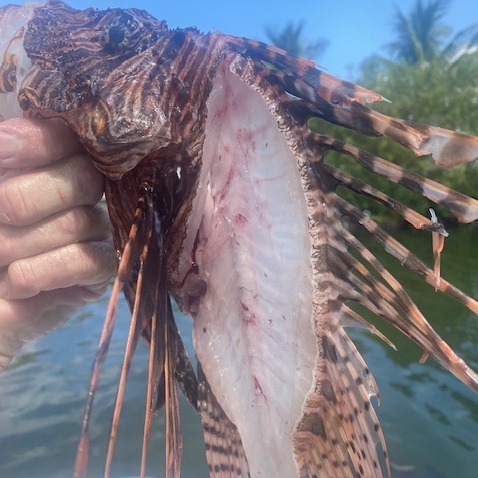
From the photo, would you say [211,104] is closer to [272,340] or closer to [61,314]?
[272,340]

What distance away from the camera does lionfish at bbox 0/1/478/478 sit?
3.43ft

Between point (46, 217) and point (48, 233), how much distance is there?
47mm

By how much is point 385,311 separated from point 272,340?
29 centimetres

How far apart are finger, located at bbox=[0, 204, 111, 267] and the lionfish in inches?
5.8

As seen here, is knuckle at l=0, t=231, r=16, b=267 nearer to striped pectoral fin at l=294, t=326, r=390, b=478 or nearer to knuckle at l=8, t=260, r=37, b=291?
knuckle at l=8, t=260, r=37, b=291

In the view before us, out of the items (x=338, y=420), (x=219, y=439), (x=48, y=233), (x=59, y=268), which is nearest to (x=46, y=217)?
(x=48, y=233)

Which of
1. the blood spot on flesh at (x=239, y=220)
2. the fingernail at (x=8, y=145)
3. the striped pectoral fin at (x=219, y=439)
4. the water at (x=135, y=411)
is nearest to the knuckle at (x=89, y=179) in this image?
the fingernail at (x=8, y=145)

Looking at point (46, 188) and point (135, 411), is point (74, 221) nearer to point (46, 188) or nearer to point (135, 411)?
point (46, 188)

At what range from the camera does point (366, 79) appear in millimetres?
18859

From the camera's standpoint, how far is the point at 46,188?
4.29ft

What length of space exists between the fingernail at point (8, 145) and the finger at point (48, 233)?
0.69ft

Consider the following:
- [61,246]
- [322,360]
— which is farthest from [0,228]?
[322,360]

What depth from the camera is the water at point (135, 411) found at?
144 inches

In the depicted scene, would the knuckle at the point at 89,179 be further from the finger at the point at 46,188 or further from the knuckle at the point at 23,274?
the knuckle at the point at 23,274
